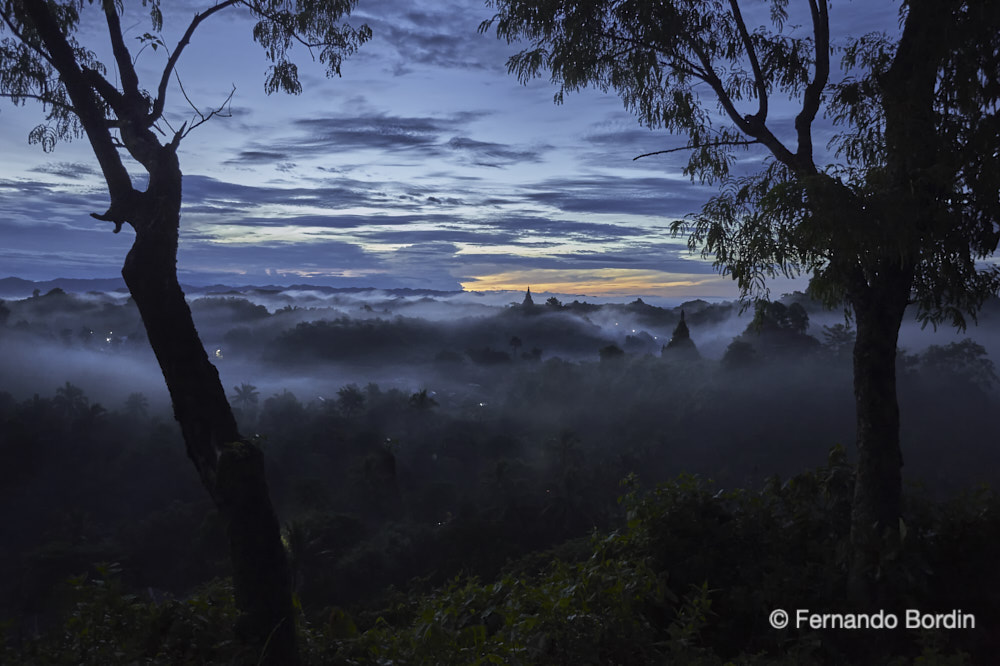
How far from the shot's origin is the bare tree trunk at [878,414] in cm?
641

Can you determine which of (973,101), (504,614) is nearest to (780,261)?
(973,101)

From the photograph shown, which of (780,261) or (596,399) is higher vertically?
(780,261)

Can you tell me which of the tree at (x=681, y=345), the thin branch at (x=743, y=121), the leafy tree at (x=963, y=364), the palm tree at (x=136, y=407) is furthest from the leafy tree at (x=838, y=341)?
the thin branch at (x=743, y=121)

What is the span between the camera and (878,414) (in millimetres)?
6570

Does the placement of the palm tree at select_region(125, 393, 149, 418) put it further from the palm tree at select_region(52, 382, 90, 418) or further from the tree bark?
the tree bark

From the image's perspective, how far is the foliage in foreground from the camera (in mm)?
4480

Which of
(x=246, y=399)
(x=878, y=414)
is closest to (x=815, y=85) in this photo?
(x=878, y=414)

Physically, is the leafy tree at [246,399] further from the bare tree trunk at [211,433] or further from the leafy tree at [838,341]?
the bare tree trunk at [211,433]

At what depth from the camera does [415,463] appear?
83.5 m

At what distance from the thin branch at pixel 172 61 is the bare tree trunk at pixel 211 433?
45 centimetres

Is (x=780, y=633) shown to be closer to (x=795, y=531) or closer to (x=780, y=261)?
(x=795, y=531)

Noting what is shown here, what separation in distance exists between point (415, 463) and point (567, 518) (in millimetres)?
31035

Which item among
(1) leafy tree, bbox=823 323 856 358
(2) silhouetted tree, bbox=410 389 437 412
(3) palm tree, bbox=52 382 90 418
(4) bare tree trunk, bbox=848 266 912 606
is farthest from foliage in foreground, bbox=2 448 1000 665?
(1) leafy tree, bbox=823 323 856 358

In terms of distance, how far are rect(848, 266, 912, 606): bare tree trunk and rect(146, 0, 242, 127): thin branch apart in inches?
270
